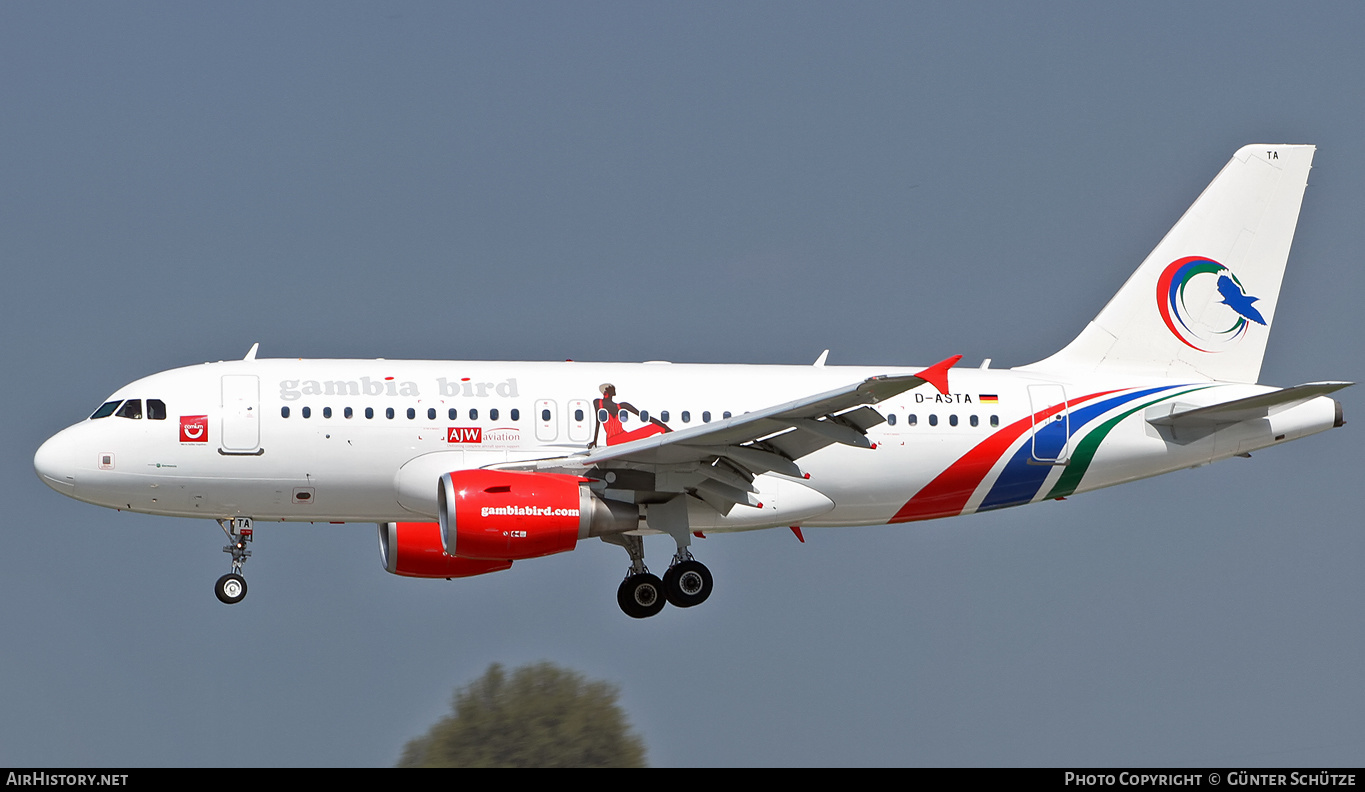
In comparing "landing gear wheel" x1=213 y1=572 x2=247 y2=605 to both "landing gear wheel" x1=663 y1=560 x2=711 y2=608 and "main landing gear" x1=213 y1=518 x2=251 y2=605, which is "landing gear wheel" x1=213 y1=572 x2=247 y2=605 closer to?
"main landing gear" x1=213 y1=518 x2=251 y2=605

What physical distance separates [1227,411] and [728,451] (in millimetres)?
9364

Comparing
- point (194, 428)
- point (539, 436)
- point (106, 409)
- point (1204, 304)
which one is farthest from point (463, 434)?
point (1204, 304)

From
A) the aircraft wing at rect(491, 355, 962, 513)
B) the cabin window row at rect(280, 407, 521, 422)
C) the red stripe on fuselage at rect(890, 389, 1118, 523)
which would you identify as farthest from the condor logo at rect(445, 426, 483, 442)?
the red stripe on fuselage at rect(890, 389, 1118, 523)

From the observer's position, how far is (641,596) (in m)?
31.9

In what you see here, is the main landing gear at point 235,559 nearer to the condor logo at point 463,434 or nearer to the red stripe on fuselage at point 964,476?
the condor logo at point 463,434

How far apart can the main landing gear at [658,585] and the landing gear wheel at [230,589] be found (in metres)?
6.36

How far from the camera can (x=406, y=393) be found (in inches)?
1208

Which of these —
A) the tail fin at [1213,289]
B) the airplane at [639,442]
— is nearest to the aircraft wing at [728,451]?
the airplane at [639,442]

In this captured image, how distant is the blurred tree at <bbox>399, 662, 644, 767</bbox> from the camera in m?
35.6
